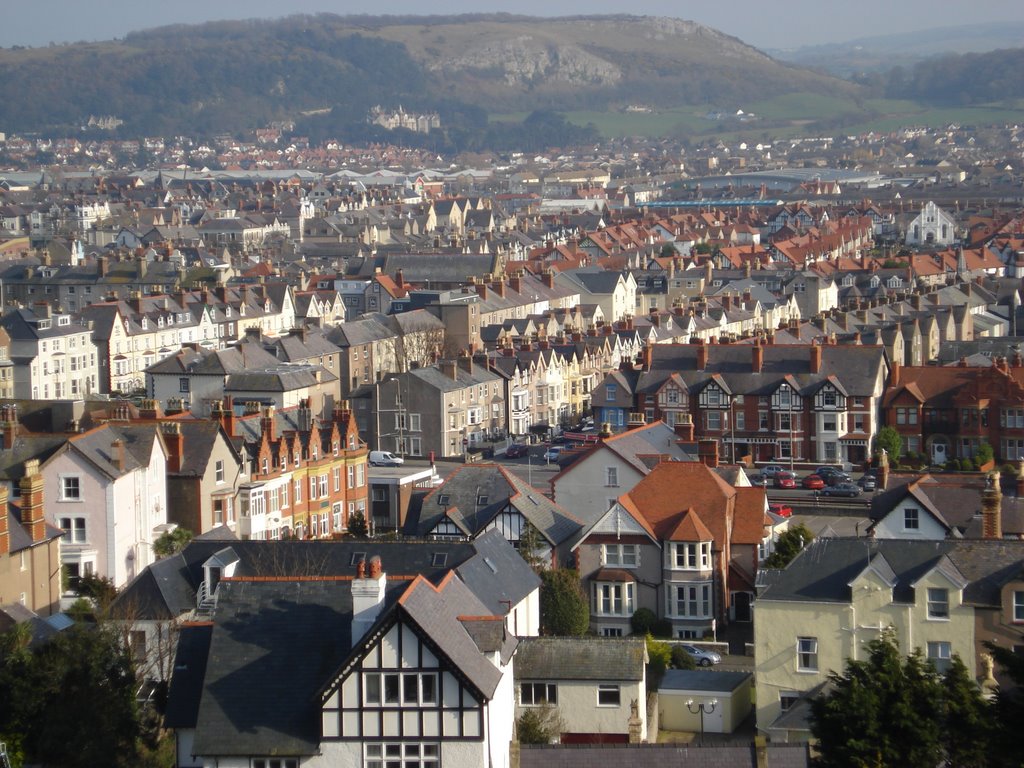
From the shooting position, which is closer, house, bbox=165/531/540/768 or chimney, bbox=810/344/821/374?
house, bbox=165/531/540/768

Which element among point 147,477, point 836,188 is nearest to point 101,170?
point 836,188

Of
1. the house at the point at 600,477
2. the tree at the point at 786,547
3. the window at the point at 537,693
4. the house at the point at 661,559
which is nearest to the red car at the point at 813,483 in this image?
the house at the point at 600,477

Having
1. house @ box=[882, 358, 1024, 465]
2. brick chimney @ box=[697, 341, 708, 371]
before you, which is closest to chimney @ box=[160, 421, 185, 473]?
brick chimney @ box=[697, 341, 708, 371]

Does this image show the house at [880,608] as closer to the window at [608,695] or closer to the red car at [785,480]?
the window at [608,695]

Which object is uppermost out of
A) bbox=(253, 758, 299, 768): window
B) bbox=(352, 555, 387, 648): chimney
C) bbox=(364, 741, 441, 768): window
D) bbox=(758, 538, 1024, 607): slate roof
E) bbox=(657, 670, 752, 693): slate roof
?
bbox=(352, 555, 387, 648): chimney

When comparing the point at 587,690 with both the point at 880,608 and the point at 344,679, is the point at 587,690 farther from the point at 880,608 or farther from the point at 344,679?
the point at 344,679

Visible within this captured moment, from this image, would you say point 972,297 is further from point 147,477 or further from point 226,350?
point 147,477

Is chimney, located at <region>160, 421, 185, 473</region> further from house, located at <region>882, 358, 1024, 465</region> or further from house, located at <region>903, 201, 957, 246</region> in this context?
house, located at <region>903, 201, 957, 246</region>
